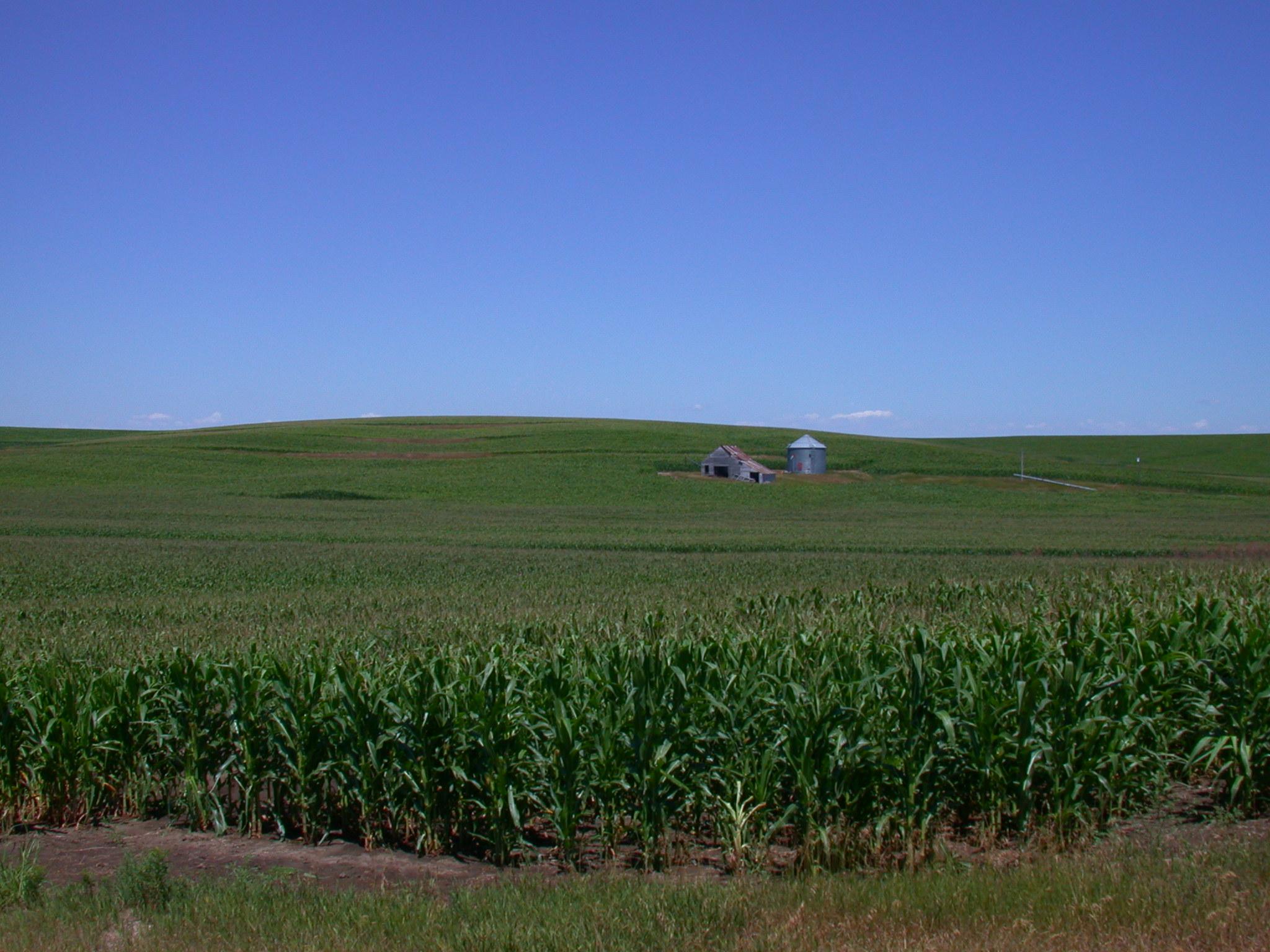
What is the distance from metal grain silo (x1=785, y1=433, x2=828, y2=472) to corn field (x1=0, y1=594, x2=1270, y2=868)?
242 feet

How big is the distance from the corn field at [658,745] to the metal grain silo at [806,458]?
73664 mm

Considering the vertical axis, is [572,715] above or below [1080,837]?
above

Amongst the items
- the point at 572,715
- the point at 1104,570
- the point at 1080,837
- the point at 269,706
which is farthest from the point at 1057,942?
the point at 1104,570

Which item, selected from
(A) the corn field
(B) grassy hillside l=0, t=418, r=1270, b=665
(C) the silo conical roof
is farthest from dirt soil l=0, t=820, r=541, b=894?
(C) the silo conical roof

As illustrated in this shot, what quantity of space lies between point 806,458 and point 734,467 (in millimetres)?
8350

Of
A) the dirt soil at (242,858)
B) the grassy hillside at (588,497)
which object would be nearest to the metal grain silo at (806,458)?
the grassy hillside at (588,497)

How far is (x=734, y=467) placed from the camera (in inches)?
3007

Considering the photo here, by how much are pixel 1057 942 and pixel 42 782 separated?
7.10 m

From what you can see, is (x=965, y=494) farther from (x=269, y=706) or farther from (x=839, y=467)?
(x=269, y=706)

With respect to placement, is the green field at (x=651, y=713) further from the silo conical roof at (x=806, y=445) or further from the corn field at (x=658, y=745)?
the silo conical roof at (x=806, y=445)

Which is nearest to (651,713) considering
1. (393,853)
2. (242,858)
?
(393,853)

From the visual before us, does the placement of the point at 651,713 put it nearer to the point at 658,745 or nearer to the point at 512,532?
the point at 658,745

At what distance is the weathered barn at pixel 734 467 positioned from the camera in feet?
245

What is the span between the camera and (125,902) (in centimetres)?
533
